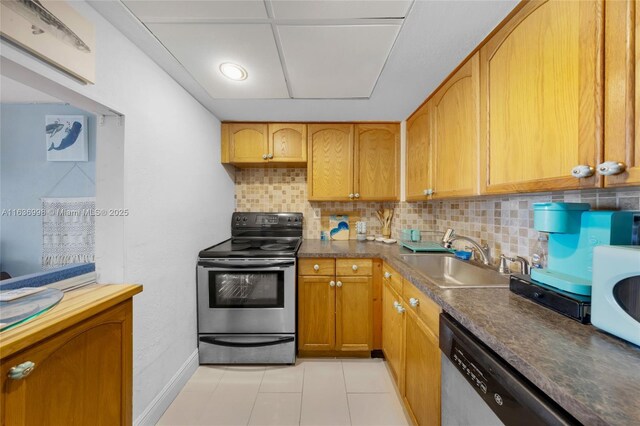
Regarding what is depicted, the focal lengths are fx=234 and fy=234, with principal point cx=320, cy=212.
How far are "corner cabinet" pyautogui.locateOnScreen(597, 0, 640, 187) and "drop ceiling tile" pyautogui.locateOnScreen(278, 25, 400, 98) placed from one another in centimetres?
74

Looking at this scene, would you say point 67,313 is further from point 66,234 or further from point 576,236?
point 576,236

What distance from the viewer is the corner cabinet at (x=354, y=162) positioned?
7.63 feet

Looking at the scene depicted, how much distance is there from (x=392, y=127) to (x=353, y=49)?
48.0 inches

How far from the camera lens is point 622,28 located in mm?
633

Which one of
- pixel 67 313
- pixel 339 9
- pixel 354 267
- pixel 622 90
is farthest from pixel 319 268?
pixel 622 90

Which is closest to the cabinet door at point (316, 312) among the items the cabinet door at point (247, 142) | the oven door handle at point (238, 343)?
the oven door handle at point (238, 343)

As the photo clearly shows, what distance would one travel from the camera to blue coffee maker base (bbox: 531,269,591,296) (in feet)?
2.49

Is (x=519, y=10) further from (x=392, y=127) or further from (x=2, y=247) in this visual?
(x=2, y=247)

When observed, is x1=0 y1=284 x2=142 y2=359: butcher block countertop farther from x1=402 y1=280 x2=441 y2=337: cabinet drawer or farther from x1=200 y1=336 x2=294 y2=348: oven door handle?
x1=402 y1=280 x2=441 y2=337: cabinet drawer

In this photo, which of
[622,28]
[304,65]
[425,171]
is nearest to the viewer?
[622,28]

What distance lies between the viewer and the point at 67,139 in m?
1.60

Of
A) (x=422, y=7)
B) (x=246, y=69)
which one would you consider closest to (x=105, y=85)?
(x=246, y=69)

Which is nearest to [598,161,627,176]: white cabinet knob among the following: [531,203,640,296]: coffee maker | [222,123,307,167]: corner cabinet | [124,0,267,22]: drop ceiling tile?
[531,203,640,296]: coffee maker

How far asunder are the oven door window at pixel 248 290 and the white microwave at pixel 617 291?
164cm
